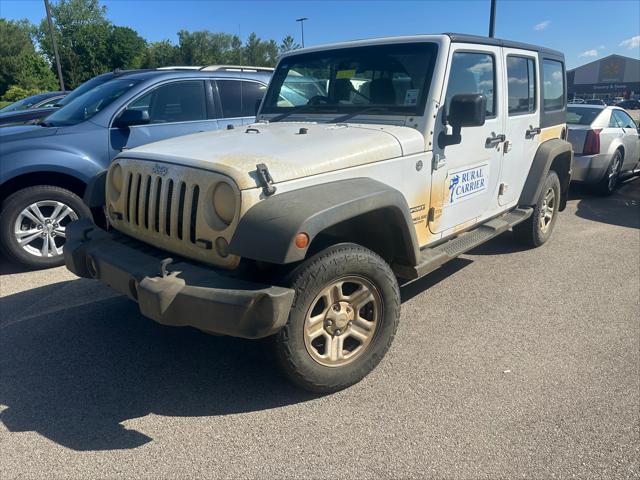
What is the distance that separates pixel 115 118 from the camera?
543 centimetres

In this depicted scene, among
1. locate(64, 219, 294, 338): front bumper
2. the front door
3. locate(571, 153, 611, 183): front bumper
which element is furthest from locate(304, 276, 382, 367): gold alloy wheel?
locate(571, 153, 611, 183): front bumper

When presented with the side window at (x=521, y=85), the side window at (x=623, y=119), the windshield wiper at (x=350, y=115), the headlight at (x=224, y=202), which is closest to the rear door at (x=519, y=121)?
the side window at (x=521, y=85)

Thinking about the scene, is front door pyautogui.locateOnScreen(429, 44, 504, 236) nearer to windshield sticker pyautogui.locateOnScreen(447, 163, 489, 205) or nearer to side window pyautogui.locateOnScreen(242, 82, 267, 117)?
windshield sticker pyautogui.locateOnScreen(447, 163, 489, 205)

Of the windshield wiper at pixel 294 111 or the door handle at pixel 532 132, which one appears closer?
the windshield wiper at pixel 294 111

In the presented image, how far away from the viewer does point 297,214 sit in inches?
99.4

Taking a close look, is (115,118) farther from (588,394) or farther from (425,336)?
(588,394)

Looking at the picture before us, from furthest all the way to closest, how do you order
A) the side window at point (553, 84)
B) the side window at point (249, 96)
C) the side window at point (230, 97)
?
the side window at point (249, 96) < the side window at point (230, 97) < the side window at point (553, 84)

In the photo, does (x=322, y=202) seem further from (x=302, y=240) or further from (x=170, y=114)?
(x=170, y=114)

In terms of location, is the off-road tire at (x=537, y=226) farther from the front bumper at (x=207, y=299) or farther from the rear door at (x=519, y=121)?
the front bumper at (x=207, y=299)

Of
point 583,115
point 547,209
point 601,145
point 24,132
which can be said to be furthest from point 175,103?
point 583,115

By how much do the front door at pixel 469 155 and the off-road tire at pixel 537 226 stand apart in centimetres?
105

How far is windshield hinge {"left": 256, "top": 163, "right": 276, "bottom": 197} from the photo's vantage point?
2.65 m

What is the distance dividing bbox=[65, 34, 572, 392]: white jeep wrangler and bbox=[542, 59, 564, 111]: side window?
0.93 meters

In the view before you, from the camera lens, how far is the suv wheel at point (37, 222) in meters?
4.84
